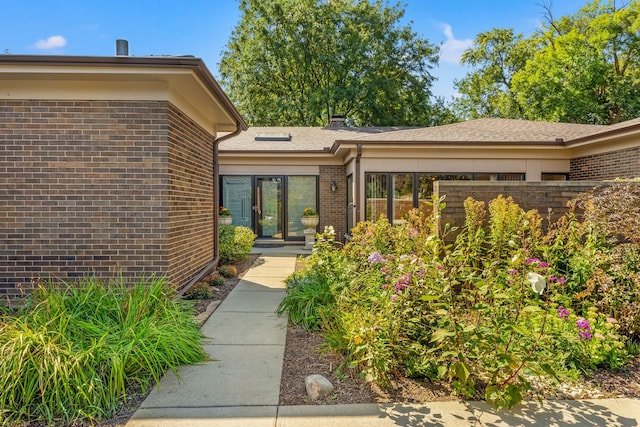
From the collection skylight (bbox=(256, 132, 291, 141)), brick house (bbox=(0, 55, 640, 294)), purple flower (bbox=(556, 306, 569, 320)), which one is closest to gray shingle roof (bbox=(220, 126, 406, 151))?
skylight (bbox=(256, 132, 291, 141))

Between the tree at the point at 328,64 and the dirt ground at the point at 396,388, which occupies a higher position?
the tree at the point at 328,64

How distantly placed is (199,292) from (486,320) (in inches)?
159

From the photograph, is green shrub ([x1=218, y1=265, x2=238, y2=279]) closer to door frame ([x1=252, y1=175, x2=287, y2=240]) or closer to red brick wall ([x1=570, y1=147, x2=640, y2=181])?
door frame ([x1=252, y1=175, x2=287, y2=240])

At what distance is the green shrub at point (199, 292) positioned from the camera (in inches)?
217

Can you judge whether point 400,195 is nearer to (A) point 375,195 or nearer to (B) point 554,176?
(A) point 375,195

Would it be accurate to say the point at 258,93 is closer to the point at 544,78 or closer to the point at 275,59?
the point at 275,59

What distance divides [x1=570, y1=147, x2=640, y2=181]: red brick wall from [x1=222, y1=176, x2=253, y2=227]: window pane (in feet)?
30.0

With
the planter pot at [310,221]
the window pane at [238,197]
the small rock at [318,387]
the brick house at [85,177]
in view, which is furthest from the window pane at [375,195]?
the small rock at [318,387]

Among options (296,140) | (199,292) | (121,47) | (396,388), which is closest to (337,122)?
(296,140)

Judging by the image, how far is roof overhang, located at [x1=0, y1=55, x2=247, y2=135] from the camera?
13.6 ft

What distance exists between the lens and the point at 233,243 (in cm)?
860

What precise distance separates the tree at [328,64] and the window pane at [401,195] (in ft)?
45.0

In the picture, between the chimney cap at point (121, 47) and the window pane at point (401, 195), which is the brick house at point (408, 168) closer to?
the window pane at point (401, 195)

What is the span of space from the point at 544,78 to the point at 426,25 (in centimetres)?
790
